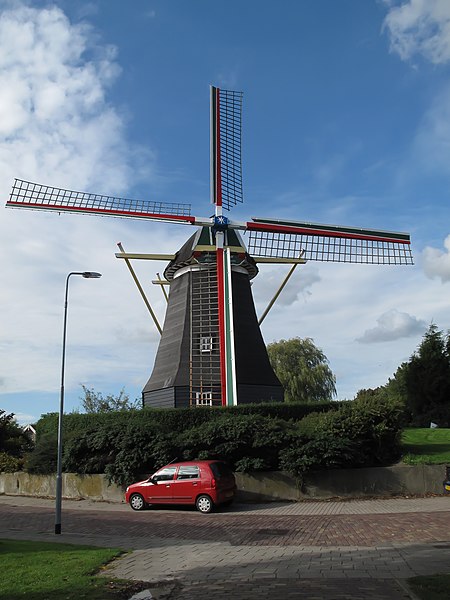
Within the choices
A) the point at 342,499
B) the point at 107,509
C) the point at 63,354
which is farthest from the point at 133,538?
the point at 342,499

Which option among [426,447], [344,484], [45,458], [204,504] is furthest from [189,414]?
[426,447]

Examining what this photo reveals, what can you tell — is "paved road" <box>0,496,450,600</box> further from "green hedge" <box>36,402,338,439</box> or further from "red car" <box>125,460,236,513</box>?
"green hedge" <box>36,402,338,439</box>

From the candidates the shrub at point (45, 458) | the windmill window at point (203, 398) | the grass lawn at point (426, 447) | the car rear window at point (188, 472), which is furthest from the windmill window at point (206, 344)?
the car rear window at point (188, 472)

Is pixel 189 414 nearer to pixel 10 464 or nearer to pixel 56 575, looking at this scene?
pixel 10 464

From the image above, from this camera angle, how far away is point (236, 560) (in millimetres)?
10625

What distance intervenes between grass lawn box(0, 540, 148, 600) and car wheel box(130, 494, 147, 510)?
8.41 meters

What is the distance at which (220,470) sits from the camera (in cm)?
1912

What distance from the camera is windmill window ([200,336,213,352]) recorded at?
30.7 m

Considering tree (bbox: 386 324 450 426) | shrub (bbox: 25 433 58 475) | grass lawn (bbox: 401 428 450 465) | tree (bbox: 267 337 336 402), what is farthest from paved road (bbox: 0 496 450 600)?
tree (bbox: 267 337 336 402)

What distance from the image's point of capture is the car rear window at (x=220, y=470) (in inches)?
739

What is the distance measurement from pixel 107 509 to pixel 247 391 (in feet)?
36.4

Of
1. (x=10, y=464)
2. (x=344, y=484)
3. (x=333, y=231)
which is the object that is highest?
(x=333, y=231)

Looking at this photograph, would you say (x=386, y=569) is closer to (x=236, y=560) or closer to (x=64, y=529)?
(x=236, y=560)

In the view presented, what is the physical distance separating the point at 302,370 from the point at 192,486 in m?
36.0
